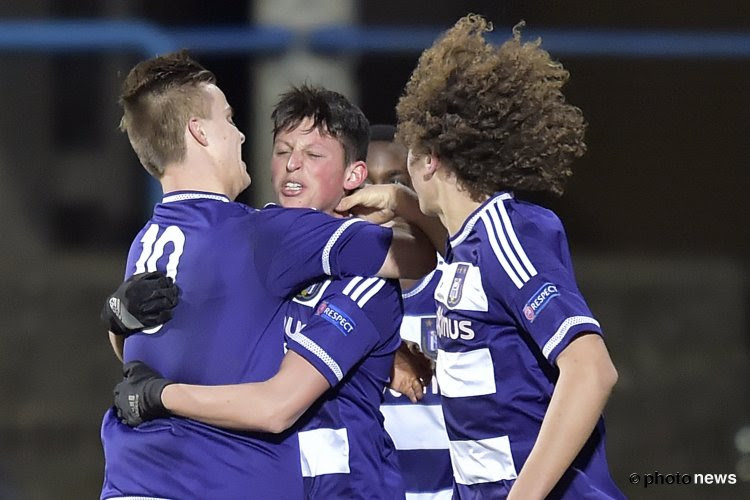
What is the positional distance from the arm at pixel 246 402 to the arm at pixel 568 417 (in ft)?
1.63

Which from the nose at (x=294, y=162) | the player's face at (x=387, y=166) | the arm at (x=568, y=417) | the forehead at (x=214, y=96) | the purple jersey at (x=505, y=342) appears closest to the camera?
the arm at (x=568, y=417)

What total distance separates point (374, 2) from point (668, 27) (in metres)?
1.30

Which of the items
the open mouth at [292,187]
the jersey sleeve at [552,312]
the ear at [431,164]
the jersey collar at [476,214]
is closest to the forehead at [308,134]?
the open mouth at [292,187]

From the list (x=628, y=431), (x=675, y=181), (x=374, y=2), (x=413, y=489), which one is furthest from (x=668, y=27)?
(x=413, y=489)

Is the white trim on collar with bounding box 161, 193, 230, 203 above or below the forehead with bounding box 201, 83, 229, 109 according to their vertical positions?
below

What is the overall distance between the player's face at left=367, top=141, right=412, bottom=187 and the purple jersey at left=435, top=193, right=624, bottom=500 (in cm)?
89

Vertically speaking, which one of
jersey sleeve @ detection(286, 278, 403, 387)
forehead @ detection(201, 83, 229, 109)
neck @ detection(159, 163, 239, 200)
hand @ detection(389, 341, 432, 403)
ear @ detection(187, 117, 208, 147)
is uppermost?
forehead @ detection(201, 83, 229, 109)

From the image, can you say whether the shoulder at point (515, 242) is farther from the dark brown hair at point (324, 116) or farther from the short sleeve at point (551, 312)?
the dark brown hair at point (324, 116)

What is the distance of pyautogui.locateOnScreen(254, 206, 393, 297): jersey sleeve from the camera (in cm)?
220

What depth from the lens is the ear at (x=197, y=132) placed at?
7.70 feet

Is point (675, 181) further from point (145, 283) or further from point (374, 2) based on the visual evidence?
point (145, 283)

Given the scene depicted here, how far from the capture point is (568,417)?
71.5 inches

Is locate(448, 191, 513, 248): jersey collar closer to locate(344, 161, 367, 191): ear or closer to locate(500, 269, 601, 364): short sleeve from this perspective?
locate(500, 269, 601, 364): short sleeve

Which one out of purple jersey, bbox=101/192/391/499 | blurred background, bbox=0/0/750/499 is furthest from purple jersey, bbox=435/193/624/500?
blurred background, bbox=0/0/750/499
